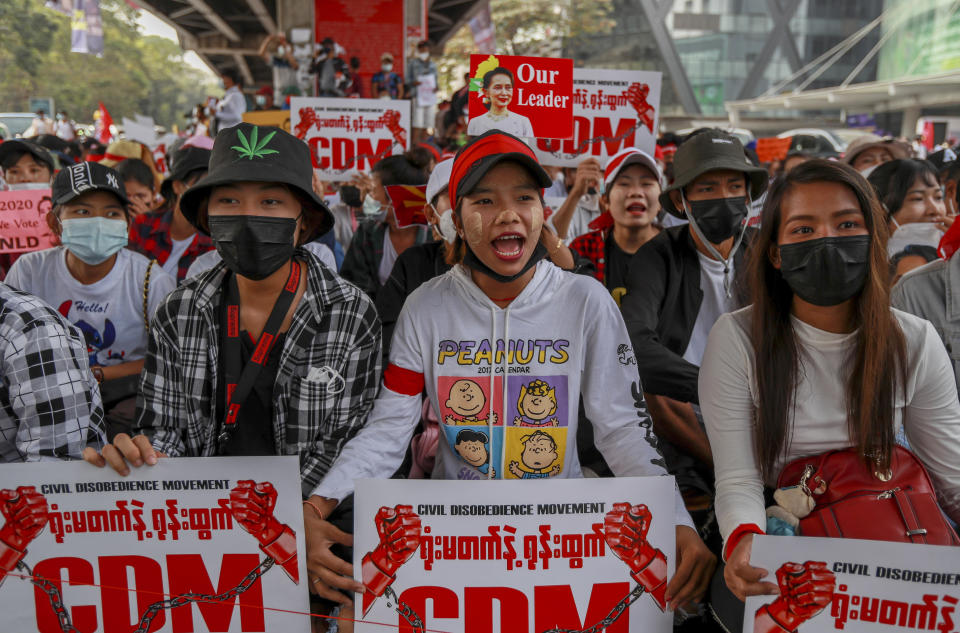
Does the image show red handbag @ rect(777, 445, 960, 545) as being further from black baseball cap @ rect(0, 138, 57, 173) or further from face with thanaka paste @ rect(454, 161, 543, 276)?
black baseball cap @ rect(0, 138, 57, 173)

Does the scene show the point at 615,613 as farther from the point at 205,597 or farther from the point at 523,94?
the point at 523,94

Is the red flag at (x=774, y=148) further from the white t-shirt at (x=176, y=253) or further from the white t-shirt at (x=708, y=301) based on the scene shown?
the white t-shirt at (x=176, y=253)

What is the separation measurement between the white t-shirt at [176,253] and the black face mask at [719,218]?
3460mm

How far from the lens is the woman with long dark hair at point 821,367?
2309 mm

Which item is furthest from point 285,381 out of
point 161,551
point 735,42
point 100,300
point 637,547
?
point 735,42

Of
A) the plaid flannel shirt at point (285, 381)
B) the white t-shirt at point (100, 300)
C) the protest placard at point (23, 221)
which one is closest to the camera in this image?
the plaid flannel shirt at point (285, 381)

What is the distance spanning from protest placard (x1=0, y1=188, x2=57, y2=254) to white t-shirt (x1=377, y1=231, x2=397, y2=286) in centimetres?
210

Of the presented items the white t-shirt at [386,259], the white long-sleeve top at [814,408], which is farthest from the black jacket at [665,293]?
the white t-shirt at [386,259]

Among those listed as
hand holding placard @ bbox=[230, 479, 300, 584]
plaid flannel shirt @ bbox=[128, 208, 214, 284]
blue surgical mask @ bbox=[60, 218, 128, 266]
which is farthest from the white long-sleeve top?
plaid flannel shirt @ bbox=[128, 208, 214, 284]

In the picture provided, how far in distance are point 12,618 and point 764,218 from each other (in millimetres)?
2681

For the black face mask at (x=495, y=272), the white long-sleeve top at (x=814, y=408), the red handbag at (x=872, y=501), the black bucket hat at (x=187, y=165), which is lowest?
the red handbag at (x=872, y=501)

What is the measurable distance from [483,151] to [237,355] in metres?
1.11

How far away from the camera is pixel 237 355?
268 centimetres

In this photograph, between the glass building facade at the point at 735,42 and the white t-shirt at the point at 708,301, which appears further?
the glass building facade at the point at 735,42
